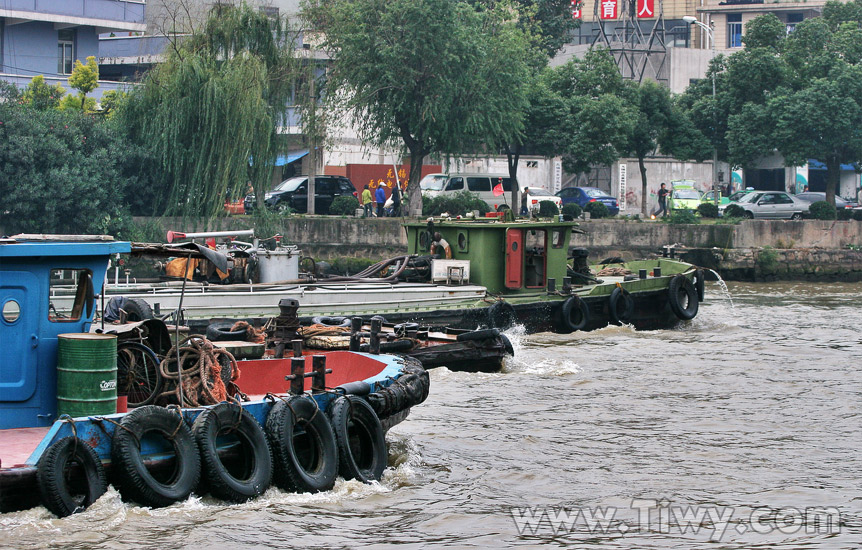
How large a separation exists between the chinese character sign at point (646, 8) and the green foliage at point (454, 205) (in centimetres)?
2275

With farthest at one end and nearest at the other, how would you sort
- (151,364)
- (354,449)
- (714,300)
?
(714,300), (354,449), (151,364)

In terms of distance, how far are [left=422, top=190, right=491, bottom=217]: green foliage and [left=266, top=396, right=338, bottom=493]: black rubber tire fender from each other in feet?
77.3

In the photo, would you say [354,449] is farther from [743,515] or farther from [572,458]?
[743,515]

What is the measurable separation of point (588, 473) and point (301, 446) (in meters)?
3.11

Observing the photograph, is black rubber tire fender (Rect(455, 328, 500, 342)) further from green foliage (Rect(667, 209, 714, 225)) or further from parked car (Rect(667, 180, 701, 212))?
parked car (Rect(667, 180, 701, 212))

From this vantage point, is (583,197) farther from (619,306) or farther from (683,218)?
(619,306)

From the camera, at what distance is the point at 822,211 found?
115 feet

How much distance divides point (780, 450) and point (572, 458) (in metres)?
2.43

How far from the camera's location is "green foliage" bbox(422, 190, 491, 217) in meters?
33.5

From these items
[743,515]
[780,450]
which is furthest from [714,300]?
Answer: [743,515]

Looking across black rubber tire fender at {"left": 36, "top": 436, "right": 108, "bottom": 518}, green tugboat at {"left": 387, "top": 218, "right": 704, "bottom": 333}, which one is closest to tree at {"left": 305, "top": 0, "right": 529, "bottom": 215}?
green tugboat at {"left": 387, "top": 218, "right": 704, "bottom": 333}

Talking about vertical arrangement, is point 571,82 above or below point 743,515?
above

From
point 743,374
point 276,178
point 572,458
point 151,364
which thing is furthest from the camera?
point 276,178

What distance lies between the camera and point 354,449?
410 inches
